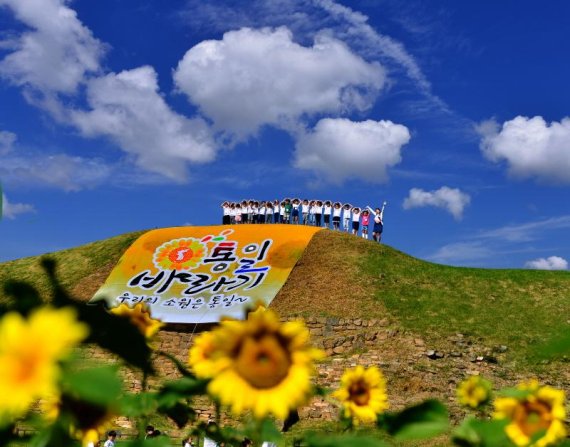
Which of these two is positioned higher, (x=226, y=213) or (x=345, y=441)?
(x=226, y=213)

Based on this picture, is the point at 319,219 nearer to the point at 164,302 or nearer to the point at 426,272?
the point at 426,272

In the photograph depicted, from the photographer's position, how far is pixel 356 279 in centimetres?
1758

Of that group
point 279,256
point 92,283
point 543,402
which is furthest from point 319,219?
point 543,402

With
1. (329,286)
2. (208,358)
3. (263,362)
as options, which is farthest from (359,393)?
(329,286)

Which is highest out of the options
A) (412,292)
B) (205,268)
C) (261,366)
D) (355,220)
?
(355,220)

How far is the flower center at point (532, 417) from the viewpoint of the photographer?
116 centimetres

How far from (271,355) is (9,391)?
0.33 m

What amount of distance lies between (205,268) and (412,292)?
5.73 m

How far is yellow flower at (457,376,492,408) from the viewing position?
158 centimetres

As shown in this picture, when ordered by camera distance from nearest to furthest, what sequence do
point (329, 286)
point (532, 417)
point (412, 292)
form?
point (532, 417) → point (329, 286) → point (412, 292)

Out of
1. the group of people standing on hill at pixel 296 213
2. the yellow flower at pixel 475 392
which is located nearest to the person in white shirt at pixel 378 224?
the group of people standing on hill at pixel 296 213

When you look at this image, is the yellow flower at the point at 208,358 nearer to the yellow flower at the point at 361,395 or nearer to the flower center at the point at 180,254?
the yellow flower at the point at 361,395

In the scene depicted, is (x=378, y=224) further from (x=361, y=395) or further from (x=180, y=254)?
(x=361, y=395)

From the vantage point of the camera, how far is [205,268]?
18.2 m
